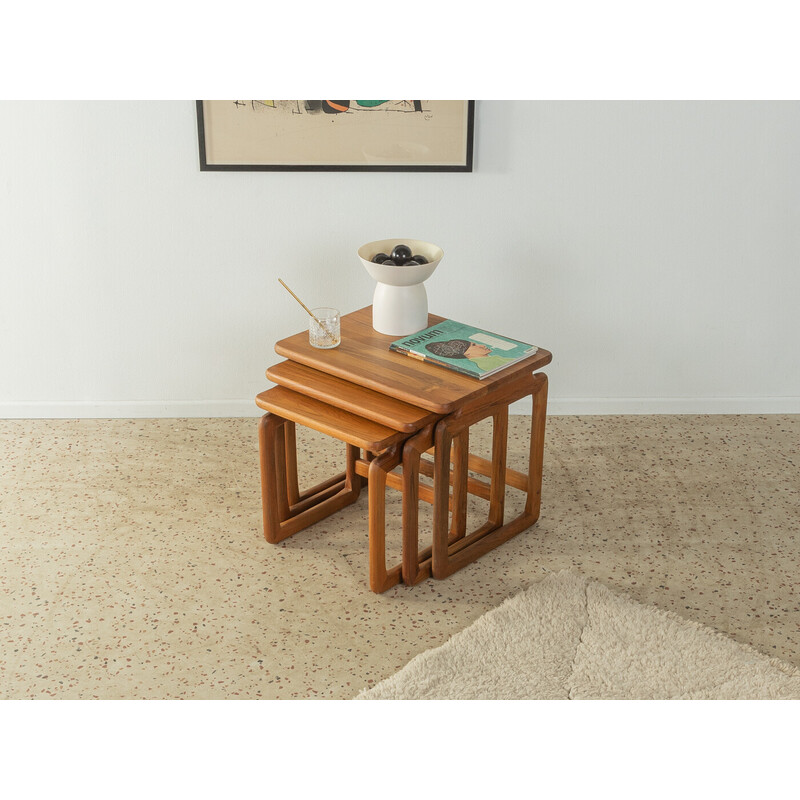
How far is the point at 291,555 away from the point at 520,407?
116 cm

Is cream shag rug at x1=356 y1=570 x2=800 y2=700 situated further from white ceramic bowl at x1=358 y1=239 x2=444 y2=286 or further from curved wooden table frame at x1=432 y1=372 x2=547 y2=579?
white ceramic bowl at x1=358 y1=239 x2=444 y2=286

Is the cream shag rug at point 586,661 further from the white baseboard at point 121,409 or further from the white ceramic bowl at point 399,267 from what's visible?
the white baseboard at point 121,409

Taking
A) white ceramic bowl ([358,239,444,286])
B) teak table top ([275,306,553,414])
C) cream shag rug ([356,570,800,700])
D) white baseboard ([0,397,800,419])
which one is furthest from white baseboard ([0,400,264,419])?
cream shag rug ([356,570,800,700])

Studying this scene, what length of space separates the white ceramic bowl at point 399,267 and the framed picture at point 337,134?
1.60 feet

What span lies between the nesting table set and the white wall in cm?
56

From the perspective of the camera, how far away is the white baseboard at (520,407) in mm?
3432

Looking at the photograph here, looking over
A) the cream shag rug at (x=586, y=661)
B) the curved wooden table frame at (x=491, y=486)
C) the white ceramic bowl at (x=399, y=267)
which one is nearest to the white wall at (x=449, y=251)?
the white ceramic bowl at (x=399, y=267)

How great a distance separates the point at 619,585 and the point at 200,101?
186 centimetres

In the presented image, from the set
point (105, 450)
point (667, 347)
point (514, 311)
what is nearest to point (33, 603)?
point (105, 450)

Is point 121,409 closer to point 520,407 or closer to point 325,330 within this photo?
point 325,330

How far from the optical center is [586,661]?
2.27 meters

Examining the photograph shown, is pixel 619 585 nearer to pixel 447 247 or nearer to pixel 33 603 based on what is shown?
pixel 447 247

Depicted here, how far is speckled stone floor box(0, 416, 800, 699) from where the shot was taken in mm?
2305

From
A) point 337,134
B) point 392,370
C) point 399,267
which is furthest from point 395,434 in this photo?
point 337,134
